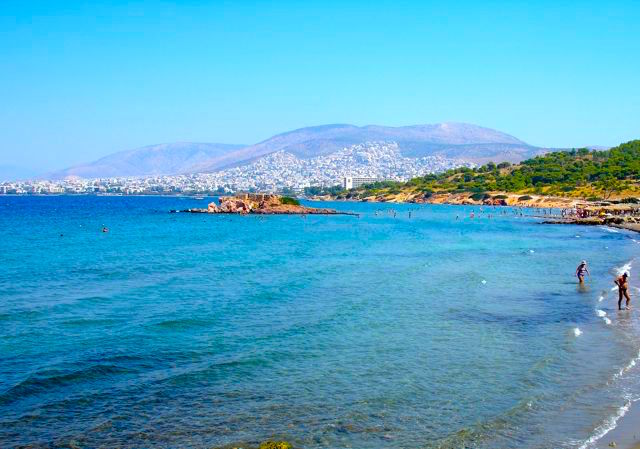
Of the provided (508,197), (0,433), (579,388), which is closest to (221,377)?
(0,433)

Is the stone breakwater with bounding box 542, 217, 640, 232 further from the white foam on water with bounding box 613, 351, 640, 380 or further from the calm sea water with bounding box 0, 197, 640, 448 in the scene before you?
the white foam on water with bounding box 613, 351, 640, 380

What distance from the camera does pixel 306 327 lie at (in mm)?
23734

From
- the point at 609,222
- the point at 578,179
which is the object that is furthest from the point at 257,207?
the point at 578,179

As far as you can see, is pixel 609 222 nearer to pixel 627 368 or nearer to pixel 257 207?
pixel 257 207

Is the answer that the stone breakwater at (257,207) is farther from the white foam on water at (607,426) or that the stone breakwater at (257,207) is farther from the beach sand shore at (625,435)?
the beach sand shore at (625,435)

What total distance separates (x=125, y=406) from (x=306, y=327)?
9.50m

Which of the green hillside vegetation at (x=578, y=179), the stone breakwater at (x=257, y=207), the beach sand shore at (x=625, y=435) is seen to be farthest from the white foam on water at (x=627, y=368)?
the green hillside vegetation at (x=578, y=179)

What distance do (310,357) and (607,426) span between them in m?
8.75

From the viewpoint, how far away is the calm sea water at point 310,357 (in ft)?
46.1

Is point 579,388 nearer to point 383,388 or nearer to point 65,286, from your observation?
point 383,388

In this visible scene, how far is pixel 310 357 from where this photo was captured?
19688mm

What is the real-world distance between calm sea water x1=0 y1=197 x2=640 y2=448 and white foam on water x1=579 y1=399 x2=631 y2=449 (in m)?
0.07

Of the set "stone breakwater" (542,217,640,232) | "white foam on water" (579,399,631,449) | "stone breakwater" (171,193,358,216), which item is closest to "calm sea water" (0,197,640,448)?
"white foam on water" (579,399,631,449)

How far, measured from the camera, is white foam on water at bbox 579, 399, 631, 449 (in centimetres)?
1305
